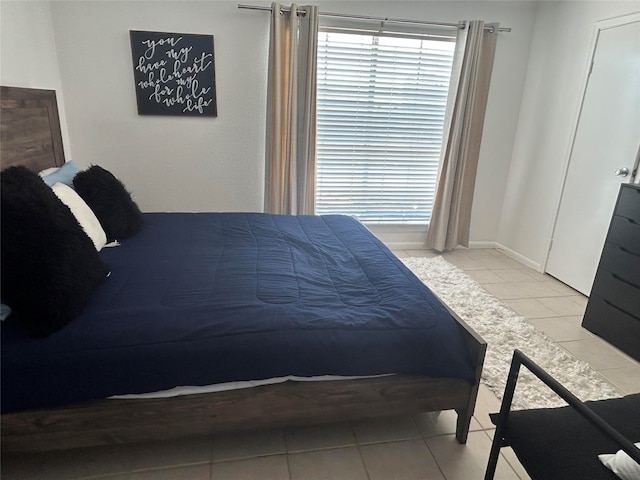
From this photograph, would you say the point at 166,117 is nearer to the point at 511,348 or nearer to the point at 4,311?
the point at 4,311

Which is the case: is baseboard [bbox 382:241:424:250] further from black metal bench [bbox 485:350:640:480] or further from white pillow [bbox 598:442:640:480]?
white pillow [bbox 598:442:640:480]

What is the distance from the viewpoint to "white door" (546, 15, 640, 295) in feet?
9.32

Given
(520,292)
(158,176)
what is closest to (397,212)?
(520,292)

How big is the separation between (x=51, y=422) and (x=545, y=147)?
4.11m

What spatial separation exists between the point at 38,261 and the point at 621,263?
9.98 feet

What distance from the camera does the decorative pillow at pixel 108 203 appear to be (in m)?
2.22

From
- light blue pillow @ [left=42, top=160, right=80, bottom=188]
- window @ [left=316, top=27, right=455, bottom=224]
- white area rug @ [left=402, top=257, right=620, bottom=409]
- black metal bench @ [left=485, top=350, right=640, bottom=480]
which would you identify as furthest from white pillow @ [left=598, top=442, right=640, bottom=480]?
window @ [left=316, top=27, right=455, bottom=224]

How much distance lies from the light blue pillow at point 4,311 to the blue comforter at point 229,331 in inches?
2.3

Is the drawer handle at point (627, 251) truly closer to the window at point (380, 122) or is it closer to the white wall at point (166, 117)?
the window at point (380, 122)

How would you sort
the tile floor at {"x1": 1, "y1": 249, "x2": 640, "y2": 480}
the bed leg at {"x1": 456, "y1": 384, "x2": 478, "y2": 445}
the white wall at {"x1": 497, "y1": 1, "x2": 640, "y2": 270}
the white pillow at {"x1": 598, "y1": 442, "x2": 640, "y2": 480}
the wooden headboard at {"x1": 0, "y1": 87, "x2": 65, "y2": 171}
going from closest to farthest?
the white pillow at {"x1": 598, "y1": 442, "x2": 640, "y2": 480}, the tile floor at {"x1": 1, "y1": 249, "x2": 640, "y2": 480}, the bed leg at {"x1": 456, "y1": 384, "x2": 478, "y2": 445}, the wooden headboard at {"x1": 0, "y1": 87, "x2": 65, "y2": 171}, the white wall at {"x1": 497, "y1": 1, "x2": 640, "y2": 270}

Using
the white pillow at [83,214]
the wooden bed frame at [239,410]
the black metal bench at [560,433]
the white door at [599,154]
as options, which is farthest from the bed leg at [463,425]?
the white door at [599,154]

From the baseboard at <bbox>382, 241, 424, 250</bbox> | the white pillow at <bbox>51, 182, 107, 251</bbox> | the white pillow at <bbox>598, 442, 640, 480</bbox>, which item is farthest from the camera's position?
the baseboard at <bbox>382, 241, 424, 250</bbox>

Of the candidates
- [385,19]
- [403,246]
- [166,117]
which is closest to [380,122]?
[385,19]

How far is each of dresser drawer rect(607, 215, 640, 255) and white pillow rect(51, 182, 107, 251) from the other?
306cm
